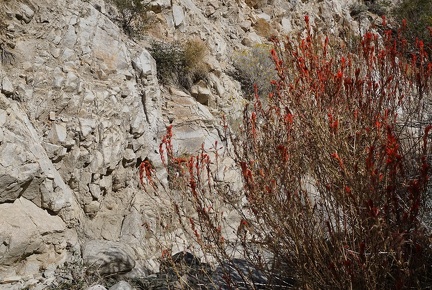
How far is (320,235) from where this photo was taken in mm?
2242

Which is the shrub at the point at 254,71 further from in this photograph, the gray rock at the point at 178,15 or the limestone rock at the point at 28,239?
the limestone rock at the point at 28,239

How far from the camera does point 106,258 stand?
404cm

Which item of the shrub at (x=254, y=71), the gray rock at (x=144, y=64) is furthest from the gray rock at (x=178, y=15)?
the gray rock at (x=144, y=64)

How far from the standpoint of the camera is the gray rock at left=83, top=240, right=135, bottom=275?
3.91m

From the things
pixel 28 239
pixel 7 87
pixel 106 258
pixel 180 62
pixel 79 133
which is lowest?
pixel 106 258

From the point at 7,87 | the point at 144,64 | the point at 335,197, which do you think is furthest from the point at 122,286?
the point at 144,64

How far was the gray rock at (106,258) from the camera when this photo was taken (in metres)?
3.91

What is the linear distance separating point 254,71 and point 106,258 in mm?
5590

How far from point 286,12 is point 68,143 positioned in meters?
8.83

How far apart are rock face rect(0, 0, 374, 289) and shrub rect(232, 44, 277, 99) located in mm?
1314

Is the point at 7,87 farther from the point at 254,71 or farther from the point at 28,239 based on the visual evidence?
the point at 254,71

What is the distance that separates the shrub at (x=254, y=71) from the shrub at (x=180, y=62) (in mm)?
Result: 1248

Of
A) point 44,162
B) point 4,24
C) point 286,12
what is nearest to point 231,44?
point 286,12

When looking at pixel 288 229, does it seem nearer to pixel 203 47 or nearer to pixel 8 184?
pixel 8 184
